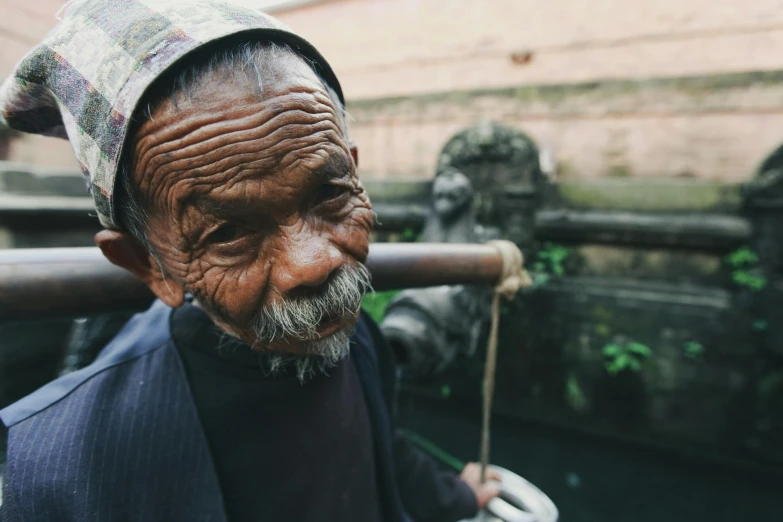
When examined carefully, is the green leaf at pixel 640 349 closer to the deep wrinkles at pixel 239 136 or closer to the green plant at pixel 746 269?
the green plant at pixel 746 269

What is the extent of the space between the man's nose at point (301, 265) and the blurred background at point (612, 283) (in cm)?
146

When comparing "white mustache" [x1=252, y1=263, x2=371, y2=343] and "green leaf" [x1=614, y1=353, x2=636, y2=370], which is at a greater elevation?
"white mustache" [x1=252, y1=263, x2=371, y2=343]

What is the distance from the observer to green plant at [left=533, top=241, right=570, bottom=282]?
3.73 m

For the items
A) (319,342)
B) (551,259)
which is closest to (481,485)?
(319,342)

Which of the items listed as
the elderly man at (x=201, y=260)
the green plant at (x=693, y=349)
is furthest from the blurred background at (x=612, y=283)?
the elderly man at (x=201, y=260)

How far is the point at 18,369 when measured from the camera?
9.50 feet

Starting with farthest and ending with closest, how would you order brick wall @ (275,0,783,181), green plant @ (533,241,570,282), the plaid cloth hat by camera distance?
brick wall @ (275,0,783,181) → green plant @ (533,241,570,282) → the plaid cloth hat

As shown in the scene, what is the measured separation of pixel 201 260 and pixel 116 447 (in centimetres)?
42

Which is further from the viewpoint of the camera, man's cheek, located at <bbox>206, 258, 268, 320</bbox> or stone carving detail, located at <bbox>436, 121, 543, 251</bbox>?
stone carving detail, located at <bbox>436, 121, 543, 251</bbox>

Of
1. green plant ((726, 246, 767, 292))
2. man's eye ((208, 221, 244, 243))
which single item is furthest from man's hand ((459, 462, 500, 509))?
green plant ((726, 246, 767, 292))

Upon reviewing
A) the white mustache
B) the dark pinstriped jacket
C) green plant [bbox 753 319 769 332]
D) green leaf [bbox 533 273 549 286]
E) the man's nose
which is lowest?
green plant [bbox 753 319 769 332]

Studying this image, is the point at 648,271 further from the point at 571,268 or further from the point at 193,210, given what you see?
the point at 193,210

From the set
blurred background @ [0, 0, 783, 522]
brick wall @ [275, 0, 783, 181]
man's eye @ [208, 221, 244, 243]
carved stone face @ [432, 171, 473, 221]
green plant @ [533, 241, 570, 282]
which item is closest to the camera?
→ man's eye @ [208, 221, 244, 243]

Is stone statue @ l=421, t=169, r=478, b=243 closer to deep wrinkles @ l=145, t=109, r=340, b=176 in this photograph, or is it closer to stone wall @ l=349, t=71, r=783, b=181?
stone wall @ l=349, t=71, r=783, b=181
